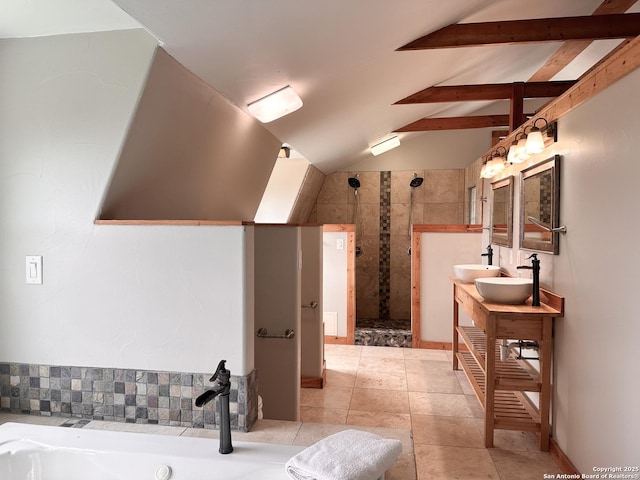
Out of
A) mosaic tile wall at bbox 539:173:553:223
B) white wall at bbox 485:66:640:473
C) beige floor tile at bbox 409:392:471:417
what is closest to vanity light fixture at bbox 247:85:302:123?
white wall at bbox 485:66:640:473

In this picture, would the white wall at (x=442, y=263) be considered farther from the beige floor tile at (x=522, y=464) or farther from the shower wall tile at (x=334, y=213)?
the beige floor tile at (x=522, y=464)

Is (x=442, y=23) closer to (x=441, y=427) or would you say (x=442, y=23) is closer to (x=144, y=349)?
(x=144, y=349)

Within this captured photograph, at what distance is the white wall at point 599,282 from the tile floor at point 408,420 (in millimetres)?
386

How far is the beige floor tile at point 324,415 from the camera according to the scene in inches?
121

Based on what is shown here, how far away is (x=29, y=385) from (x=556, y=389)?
2.81m

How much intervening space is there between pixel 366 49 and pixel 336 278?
309 cm

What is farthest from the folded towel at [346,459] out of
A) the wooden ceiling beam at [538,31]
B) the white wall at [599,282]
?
the wooden ceiling beam at [538,31]

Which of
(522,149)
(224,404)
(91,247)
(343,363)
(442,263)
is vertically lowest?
(343,363)

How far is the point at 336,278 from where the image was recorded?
4.95m

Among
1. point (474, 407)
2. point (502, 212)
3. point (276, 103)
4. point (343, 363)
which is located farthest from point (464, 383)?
point (276, 103)

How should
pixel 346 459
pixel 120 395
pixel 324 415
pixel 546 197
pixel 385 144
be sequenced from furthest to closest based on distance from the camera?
pixel 385 144 < pixel 324 415 < pixel 546 197 < pixel 120 395 < pixel 346 459

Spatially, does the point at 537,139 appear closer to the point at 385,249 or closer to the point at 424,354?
the point at 424,354

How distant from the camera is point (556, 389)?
2520mm

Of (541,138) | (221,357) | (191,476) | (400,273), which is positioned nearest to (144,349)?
(221,357)
